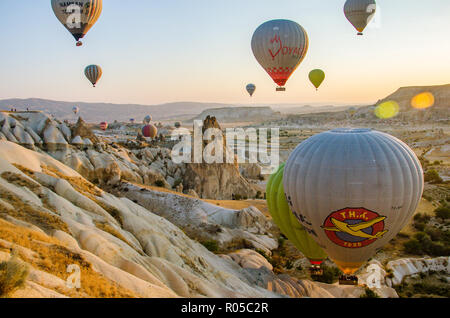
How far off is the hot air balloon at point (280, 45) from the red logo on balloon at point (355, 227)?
67.2ft

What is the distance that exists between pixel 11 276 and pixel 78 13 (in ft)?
99.9

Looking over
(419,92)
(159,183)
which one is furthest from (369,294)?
(419,92)

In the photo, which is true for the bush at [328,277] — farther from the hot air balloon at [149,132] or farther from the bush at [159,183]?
the hot air balloon at [149,132]

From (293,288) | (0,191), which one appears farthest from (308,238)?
(0,191)

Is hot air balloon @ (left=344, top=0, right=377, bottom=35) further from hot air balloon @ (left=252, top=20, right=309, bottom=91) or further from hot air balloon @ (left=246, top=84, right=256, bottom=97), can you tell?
hot air balloon @ (left=246, top=84, right=256, bottom=97)

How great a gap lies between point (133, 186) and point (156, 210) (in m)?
4.15

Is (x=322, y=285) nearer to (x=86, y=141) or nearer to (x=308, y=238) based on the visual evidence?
(x=308, y=238)

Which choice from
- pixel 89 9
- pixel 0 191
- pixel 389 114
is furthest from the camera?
pixel 389 114

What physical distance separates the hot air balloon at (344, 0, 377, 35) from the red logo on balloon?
31346mm

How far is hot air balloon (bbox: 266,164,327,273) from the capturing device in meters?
21.6

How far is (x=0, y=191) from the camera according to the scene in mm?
13867

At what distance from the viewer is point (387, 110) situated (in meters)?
170

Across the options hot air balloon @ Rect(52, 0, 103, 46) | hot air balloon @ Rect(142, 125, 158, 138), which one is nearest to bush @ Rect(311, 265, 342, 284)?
hot air balloon @ Rect(52, 0, 103, 46)
